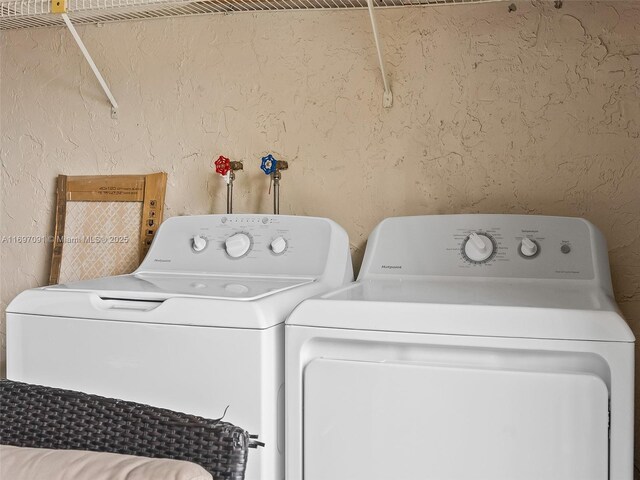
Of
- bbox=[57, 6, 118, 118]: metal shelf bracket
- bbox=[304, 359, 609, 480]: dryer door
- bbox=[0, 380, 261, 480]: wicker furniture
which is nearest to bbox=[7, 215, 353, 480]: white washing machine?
bbox=[304, 359, 609, 480]: dryer door

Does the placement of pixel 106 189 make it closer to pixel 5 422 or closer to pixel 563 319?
pixel 5 422

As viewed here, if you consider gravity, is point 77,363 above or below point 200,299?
below

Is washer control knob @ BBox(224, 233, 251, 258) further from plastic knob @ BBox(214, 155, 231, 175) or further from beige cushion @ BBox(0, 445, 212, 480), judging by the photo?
beige cushion @ BBox(0, 445, 212, 480)

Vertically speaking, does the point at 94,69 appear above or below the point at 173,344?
above

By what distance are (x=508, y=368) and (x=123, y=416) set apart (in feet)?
2.37

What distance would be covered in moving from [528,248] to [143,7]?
1.43 m

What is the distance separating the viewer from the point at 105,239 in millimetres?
2275

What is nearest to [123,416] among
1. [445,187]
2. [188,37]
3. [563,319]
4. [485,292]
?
[563,319]

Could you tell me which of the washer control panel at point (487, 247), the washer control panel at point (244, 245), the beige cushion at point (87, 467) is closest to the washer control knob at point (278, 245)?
the washer control panel at point (244, 245)

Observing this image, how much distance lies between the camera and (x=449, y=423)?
1249 millimetres

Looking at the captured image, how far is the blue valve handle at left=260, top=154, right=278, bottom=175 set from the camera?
206cm

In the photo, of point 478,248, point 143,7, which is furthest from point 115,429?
point 143,7

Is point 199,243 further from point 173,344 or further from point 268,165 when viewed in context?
point 173,344

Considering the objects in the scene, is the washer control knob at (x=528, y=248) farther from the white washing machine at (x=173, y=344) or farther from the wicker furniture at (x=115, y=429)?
the wicker furniture at (x=115, y=429)
